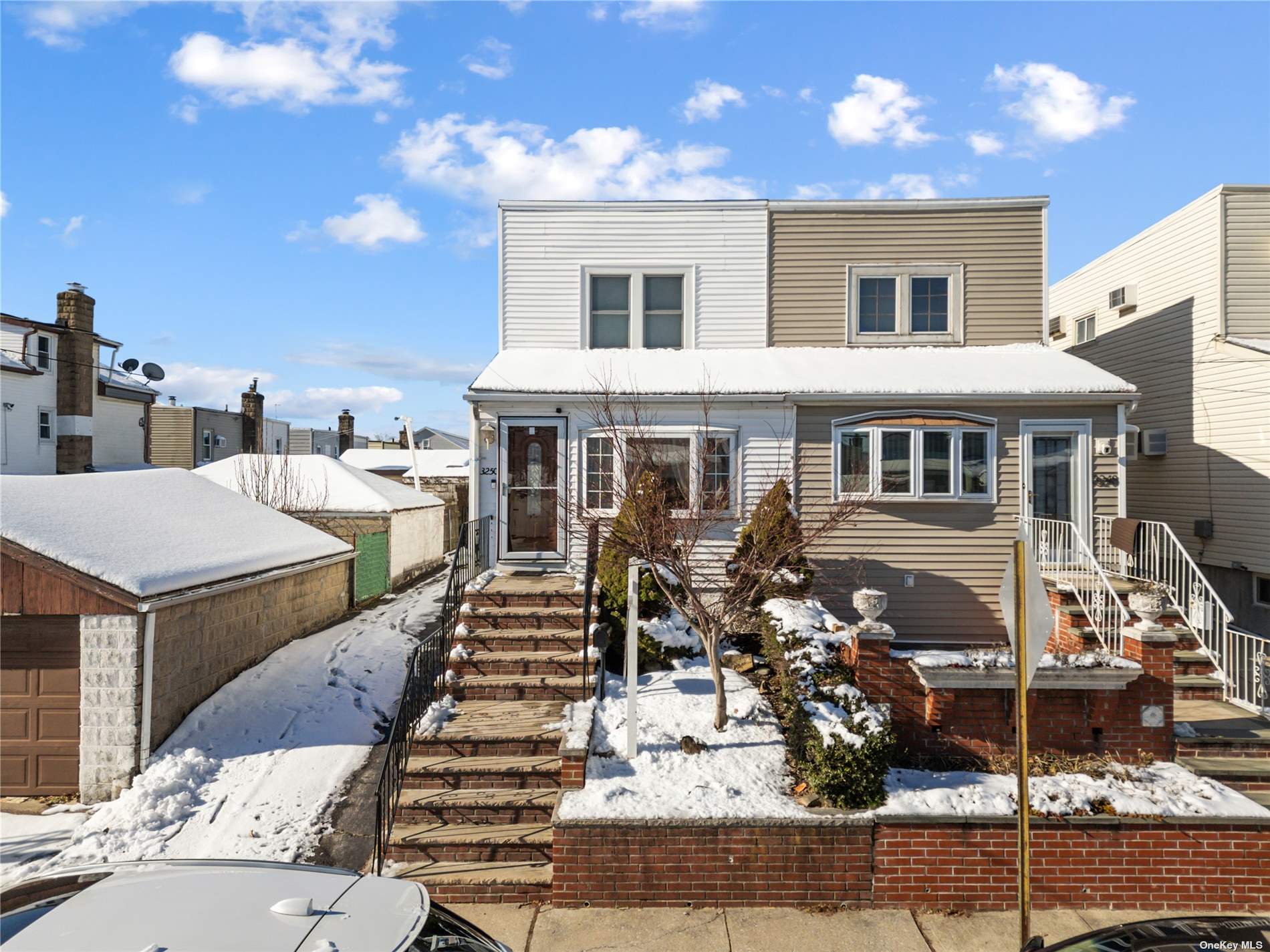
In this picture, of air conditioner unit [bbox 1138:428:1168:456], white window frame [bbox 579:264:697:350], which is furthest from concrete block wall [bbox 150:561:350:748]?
air conditioner unit [bbox 1138:428:1168:456]

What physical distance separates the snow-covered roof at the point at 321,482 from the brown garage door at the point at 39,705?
9.89 meters

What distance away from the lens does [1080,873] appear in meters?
6.00

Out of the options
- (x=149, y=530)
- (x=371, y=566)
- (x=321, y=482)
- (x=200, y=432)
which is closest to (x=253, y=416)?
(x=200, y=432)

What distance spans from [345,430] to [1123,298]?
3498cm

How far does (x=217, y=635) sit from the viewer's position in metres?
9.21

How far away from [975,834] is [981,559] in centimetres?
624

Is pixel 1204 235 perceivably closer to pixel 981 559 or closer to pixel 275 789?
pixel 981 559

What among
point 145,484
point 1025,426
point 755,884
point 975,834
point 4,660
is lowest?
point 755,884

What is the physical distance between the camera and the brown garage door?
307 inches

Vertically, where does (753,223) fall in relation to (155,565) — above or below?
above

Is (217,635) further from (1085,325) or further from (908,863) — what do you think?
(1085,325)

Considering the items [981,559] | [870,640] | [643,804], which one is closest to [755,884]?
[643,804]

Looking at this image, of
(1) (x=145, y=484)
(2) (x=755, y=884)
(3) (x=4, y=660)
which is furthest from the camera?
(1) (x=145, y=484)

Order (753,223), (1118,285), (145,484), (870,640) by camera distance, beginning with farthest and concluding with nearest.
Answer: (1118,285), (753,223), (145,484), (870,640)
